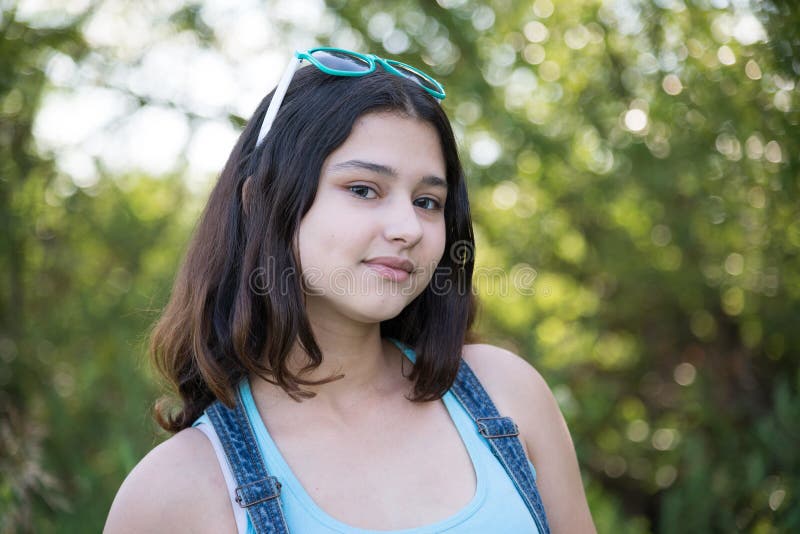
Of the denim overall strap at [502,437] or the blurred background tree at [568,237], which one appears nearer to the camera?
the denim overall strap at [502,437]

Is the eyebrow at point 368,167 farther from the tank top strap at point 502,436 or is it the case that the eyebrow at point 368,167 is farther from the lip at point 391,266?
the tank top strap at point 502,436

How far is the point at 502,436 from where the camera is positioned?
1.81 meters

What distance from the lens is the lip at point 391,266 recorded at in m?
1.72

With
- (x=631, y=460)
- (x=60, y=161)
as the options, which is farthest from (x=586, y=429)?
(x=60, y=161)

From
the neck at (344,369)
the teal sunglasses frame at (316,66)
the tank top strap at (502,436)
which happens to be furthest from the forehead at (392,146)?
the tank top strap at (502,436)

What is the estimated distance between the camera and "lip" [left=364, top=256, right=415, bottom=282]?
1.72 m

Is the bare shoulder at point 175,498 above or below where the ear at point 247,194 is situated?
below

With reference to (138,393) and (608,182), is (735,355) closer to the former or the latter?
(608,182)

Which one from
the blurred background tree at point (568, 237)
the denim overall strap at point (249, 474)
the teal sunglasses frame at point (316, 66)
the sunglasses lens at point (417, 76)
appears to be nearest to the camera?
the denim overall strap at point (249, 474)

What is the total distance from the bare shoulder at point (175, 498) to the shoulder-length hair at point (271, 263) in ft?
0.61

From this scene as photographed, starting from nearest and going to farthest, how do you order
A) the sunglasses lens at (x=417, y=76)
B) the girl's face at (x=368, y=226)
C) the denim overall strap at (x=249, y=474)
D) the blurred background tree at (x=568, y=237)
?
the denim overall strap at (x=249, y=474) < the girl's face at (x=368, y=226) < the sunglasses lens at (x=417, y=76) < the blurred background tree at (x=568, y=237)

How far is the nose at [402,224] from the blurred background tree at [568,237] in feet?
5.42

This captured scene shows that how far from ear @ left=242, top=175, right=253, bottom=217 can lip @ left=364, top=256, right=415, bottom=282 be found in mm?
338

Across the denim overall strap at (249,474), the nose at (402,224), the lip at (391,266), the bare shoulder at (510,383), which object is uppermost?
the nose at (402,224)
